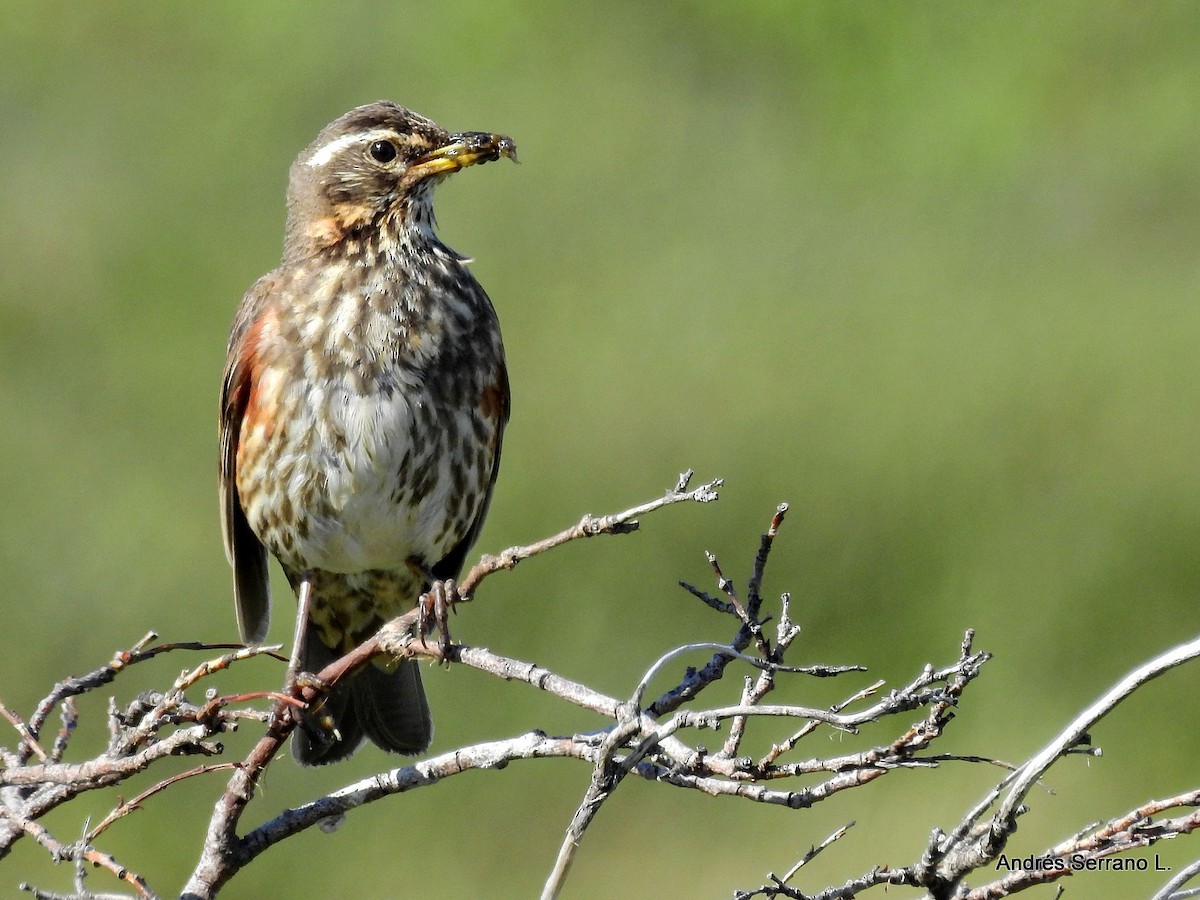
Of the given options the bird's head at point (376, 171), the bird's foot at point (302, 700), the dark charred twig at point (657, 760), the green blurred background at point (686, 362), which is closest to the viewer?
the dark charred twig at point (657, 760)

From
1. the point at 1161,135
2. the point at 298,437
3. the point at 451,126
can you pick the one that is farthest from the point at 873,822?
the point at 1161,135

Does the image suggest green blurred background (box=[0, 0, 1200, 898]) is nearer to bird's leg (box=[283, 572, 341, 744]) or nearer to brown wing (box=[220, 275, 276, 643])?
brown wing (box=[220, 275, 276, 643])

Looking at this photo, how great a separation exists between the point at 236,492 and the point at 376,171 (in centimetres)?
124

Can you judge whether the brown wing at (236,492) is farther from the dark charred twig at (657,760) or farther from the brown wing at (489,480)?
the dark charred twig at (657,760)

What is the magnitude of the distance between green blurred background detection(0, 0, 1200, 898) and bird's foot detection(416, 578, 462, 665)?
3953 mm

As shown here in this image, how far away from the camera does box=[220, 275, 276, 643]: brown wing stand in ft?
21.4

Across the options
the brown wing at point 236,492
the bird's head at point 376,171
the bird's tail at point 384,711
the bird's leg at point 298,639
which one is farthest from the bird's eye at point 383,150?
the bird's tail at point 384,711

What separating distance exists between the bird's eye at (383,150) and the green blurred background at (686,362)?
383cm

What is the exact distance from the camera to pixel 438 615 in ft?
17.0

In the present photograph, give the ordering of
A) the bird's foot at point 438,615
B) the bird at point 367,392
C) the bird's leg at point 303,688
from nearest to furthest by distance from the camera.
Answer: the bird's leg at point 303,688 → the bird's foot at point 438,615 → the bird at point 367,392

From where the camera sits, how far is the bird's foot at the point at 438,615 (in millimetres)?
4762

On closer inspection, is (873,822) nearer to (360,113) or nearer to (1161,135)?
(360,113)

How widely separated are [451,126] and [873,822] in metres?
5.79

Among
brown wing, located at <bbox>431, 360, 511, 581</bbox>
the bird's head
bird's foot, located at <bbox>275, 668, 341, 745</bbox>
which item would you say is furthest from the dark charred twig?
the bird's head
